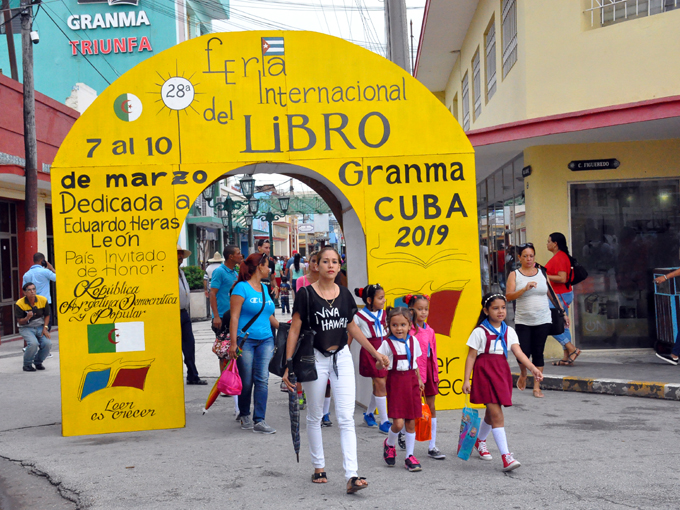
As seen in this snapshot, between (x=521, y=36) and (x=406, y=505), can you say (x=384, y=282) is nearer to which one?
(x=406, y=505)

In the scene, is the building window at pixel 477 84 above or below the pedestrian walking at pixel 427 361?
above

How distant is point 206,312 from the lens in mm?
18984

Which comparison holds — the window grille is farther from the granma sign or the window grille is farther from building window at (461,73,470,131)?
the granma sign

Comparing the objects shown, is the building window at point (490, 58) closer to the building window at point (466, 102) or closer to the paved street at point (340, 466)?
the building window at point (466, 102)

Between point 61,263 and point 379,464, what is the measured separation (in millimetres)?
3602

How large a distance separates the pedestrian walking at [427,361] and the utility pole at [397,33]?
432 cm

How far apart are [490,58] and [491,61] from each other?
11 centimetres

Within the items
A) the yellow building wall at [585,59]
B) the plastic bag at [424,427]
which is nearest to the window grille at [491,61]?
the yellow building wall at [585,59]

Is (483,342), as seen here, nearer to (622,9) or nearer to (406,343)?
(406,343)

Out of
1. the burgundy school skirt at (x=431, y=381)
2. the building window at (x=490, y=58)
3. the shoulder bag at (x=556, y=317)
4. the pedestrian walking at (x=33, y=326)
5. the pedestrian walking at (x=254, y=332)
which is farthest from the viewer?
the building window at (x=490, y=58)

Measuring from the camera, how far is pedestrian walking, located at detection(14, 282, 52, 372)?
34.9 feet

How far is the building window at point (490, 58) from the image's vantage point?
1340 cm

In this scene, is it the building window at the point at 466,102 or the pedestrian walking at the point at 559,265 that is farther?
the building window at the point at 466,102

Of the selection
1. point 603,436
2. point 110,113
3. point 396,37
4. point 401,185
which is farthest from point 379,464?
point 396,37
